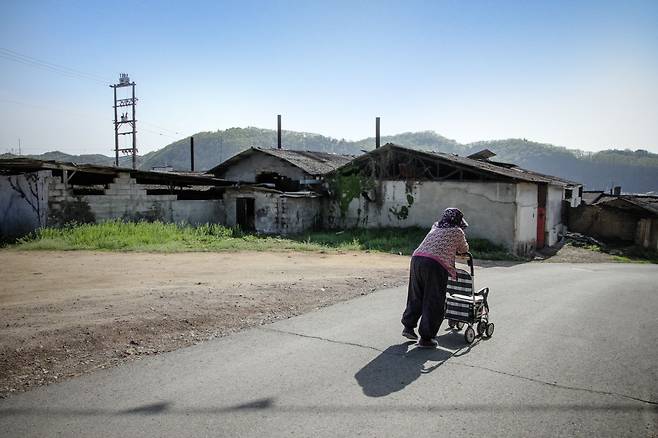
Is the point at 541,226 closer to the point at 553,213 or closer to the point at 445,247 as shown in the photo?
the point at 553,213

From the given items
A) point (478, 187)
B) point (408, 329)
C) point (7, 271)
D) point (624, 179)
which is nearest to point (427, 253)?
point (408, 329)

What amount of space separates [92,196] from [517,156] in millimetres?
91234

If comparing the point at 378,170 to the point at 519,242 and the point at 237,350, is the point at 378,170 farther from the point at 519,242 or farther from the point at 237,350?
the point at 237,350

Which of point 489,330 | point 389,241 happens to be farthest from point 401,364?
point 389,241

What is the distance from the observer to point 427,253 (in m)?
5.83

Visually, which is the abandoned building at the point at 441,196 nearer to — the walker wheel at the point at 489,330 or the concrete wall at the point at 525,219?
the concrete wall at the point at 525,219

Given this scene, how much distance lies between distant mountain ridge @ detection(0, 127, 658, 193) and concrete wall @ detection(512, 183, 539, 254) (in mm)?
53205

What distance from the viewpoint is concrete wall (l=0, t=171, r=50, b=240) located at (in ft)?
56.2

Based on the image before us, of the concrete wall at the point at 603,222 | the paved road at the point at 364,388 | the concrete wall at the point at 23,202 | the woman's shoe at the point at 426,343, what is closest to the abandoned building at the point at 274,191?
the concrete wall at the point at 23,202

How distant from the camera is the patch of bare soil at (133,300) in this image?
5.30 metres

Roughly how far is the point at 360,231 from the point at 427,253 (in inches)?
696

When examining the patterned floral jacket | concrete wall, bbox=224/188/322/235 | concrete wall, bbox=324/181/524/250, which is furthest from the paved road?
concrete wall, bbox=224/188/322/235

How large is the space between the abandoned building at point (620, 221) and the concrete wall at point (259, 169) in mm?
17230

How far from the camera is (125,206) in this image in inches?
800
